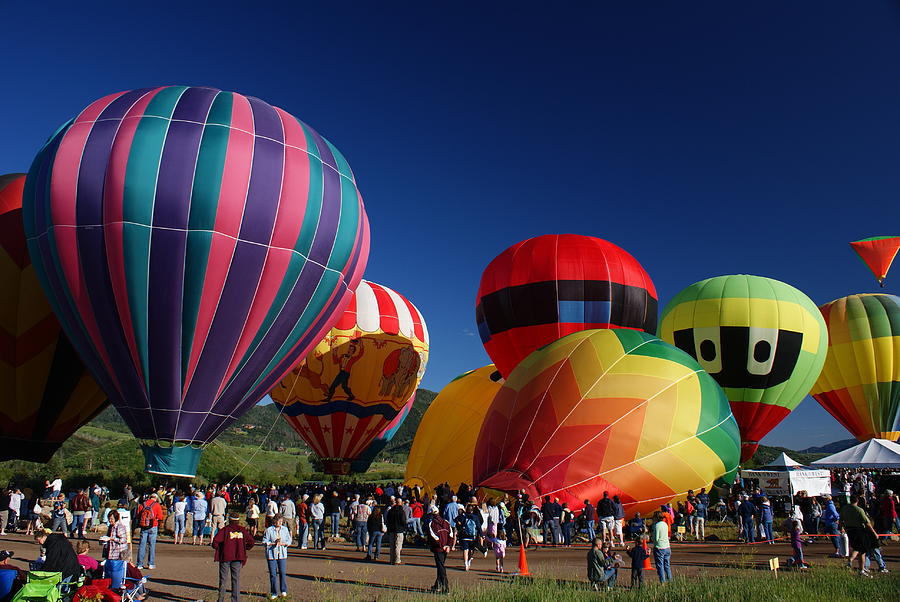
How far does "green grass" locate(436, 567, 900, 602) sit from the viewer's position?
283 inches

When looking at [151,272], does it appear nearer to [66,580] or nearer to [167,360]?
[167,360]

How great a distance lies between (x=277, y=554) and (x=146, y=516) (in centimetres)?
303

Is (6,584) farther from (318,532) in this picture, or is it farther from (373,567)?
(318,532)

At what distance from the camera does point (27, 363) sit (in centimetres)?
1557

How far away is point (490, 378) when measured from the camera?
20.9 m

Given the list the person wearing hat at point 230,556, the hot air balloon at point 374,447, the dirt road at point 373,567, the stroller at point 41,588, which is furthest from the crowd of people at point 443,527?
the hot air balloon at point 374,447

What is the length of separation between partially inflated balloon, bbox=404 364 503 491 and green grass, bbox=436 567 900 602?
404 inches

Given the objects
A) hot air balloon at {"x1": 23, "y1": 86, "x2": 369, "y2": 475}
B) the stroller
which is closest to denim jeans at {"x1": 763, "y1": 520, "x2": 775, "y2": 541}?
hot air balloon at {"x1": 23, "y1": 86, "x2": 369, "y2": 475}

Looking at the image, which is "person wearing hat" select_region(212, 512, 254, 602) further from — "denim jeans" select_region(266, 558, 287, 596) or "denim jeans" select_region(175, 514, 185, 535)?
"denim jeans" select_region(175, 514, 185, 535)

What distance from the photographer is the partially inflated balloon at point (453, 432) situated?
1894 cm

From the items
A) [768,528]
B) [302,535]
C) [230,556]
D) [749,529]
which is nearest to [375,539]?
[302,535]

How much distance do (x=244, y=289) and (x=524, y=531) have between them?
23.2 ft

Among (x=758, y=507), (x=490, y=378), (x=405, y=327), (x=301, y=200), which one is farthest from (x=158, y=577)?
(x=405, y=327)

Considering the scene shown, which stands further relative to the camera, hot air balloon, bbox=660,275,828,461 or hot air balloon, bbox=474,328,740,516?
hot air balloon, bbox=660,275,828,461
